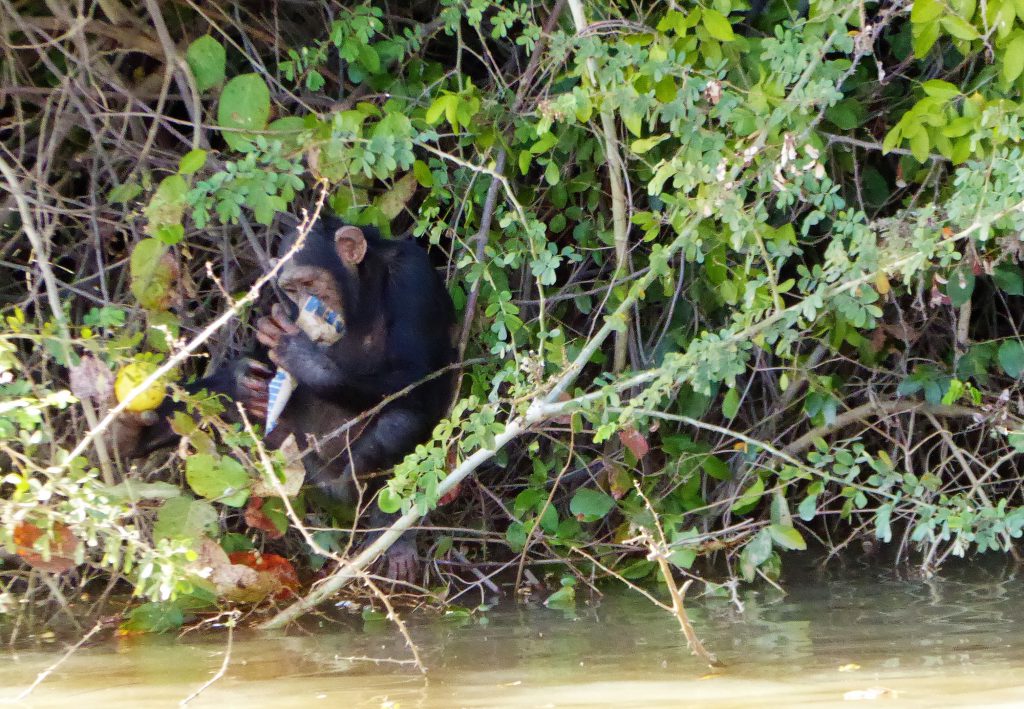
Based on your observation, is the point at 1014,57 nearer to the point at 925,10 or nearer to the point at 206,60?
the point at 925,10

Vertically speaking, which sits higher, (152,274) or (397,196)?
(397,196)

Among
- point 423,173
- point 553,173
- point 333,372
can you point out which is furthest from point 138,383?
point 553,173

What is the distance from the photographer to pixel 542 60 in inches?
181

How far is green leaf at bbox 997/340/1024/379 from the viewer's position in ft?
15.2

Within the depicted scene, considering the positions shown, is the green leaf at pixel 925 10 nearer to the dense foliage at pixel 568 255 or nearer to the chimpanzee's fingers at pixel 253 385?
the dense foliage at pixel 568 255

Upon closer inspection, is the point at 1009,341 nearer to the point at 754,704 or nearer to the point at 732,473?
the point at 732,473

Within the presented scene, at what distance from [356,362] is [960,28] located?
102 inches

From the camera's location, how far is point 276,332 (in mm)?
4930

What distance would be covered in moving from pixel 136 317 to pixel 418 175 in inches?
51.7

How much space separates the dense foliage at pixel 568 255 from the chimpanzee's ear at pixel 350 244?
0.55 feet

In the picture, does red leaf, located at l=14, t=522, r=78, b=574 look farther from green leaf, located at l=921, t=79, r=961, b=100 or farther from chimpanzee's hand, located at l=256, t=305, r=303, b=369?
green leaf, located at l=921, t=79, r=961, b=100

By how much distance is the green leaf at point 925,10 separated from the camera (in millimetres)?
3615

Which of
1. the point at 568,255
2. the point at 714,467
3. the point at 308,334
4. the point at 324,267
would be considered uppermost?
the point at 324,267

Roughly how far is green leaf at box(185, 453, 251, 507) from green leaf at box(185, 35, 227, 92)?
59.4 inches
